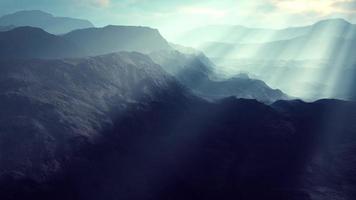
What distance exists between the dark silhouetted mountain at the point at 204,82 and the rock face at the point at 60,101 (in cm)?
4762

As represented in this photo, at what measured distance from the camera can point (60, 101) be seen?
246 ft

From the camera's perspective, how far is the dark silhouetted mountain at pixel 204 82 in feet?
531

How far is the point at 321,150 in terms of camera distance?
78.0 m

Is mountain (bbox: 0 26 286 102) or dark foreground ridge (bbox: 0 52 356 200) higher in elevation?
mountain (bbox: 0 26 286 102)

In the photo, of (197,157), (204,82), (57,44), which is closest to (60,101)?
(197,157)

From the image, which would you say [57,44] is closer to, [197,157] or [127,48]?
[127,48]

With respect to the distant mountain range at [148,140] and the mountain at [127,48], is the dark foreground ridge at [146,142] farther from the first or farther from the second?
the mountain at [127,48]

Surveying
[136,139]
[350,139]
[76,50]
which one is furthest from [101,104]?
[76,50]

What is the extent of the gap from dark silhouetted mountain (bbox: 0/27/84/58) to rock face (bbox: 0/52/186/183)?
171ft

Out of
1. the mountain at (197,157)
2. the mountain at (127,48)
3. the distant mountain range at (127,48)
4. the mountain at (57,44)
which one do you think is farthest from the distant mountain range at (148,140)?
the mountain at (57,44)

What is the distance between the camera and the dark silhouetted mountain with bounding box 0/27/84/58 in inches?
5610

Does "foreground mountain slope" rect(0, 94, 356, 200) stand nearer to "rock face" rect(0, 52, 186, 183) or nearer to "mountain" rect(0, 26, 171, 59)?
"rock face" rect(0, 52, 186, 183)

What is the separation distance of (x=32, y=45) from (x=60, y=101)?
86.4 m

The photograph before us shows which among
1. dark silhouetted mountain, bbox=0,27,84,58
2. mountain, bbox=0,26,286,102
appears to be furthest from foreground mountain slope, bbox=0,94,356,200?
dark silhouetted mountain, bbox=0,27,84,58
